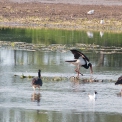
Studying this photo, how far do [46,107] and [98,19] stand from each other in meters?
22.9

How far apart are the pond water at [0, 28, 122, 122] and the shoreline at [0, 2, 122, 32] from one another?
277 inches

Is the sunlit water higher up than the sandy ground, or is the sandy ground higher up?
the sandy ground

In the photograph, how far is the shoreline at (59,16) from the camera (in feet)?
112

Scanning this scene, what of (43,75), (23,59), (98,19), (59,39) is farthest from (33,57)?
(98,19)

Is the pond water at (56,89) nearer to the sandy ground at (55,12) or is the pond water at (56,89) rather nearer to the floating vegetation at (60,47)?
the floating vegetation at (60,47)

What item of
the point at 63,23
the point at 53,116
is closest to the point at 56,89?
the point at 53,116

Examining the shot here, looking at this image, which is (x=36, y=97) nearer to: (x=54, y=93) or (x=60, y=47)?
(x=54, y=93)

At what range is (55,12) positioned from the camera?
124 feet

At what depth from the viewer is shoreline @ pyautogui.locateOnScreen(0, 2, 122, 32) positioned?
34.1m

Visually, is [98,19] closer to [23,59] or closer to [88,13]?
[88,13]

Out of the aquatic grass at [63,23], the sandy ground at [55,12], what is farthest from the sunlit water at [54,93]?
the sandy ground at [55,12]

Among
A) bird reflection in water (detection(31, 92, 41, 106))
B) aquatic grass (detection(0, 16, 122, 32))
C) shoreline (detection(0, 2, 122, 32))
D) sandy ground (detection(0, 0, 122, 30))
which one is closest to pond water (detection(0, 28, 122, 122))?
bird reflection in water (detection(31, 92, 41, 106))

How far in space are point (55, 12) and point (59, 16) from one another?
1.22 m

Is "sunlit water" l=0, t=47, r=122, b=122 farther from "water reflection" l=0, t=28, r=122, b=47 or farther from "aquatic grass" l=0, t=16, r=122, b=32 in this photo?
"aquatic grass" l=0, t=16, r=122, b=32
